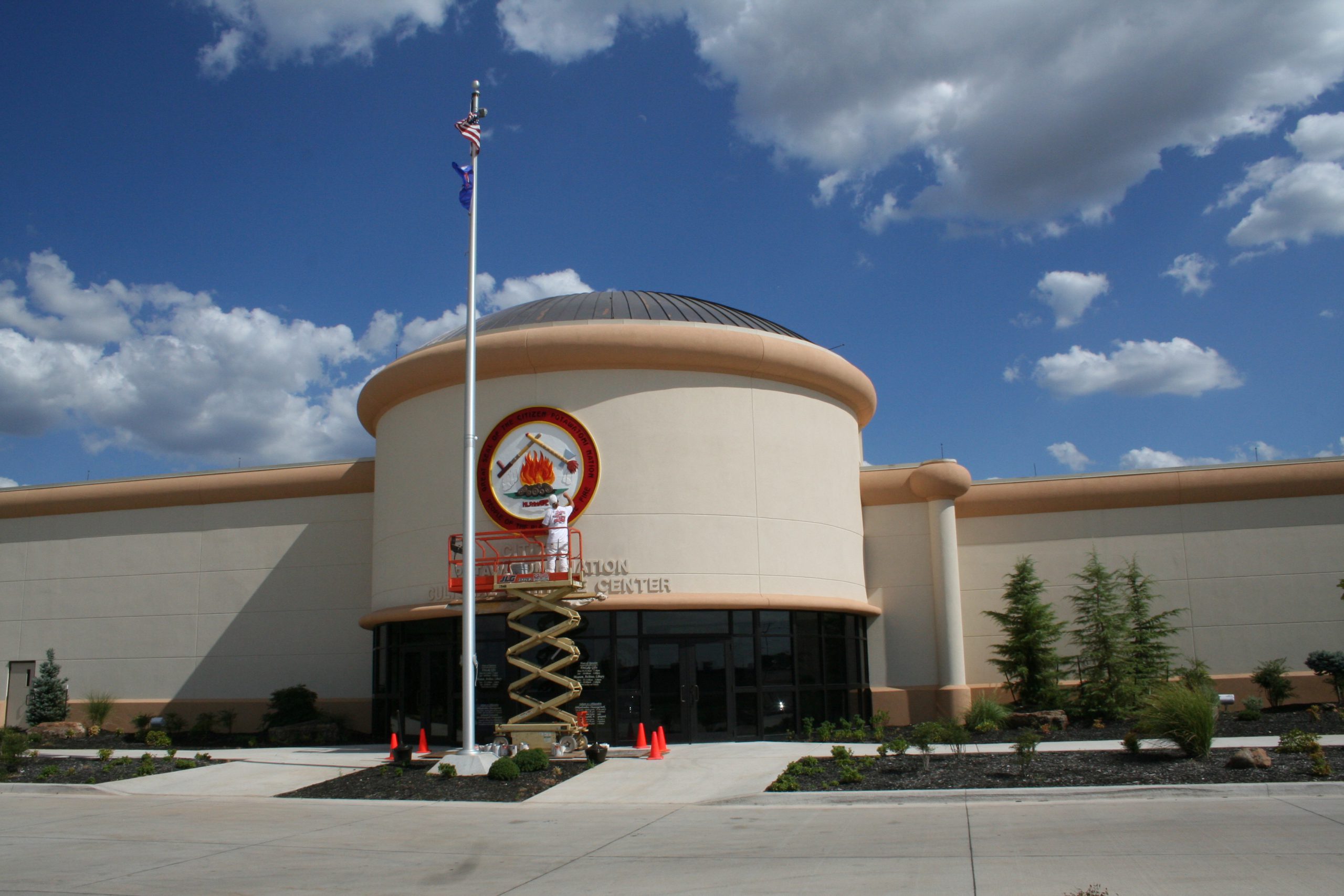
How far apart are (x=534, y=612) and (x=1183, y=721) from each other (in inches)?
468

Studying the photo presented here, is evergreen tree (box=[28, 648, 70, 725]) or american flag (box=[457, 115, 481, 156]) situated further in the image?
evergreen tree (box=[28, 648, 70, 725])

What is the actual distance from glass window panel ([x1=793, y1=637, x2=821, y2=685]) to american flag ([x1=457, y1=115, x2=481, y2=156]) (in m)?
12.3

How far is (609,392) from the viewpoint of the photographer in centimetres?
2169

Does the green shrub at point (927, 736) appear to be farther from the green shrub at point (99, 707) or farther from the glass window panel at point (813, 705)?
the green shrub at point (99, 707)

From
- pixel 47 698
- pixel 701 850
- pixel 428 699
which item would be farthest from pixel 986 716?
pixel 47 698

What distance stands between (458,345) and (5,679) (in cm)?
1927

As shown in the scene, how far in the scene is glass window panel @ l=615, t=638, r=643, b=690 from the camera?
20562 mm

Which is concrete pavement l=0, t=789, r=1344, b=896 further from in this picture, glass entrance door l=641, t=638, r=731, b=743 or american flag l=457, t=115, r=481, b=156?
american flag l=457, t=115, r=481, b=156

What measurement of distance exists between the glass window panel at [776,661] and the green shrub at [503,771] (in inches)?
267

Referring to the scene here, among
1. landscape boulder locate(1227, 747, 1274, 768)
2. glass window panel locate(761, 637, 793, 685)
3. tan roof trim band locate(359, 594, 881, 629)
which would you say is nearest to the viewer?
landscape boulder locate(1227, 747, 1274, 768)

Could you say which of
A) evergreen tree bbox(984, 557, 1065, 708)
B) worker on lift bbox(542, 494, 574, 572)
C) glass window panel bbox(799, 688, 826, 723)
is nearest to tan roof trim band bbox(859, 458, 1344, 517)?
evergreen tree bbox(984, 557, 1065, 708)

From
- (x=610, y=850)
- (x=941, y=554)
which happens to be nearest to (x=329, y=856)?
(x=610, y=850)

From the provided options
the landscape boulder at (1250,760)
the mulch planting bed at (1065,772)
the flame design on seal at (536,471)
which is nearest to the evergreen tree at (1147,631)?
the mulch planting bed at (1065,772)

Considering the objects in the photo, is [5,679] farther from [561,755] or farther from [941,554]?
[941,554]
